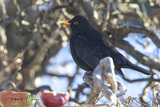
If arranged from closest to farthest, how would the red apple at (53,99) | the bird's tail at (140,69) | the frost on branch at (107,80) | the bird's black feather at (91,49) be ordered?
the frost on branch at (107,80), the red apple at (53,99), the bird's tail at (140,69), the bird's black feather at (91,49)

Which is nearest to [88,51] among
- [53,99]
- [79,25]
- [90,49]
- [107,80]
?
[90,49]

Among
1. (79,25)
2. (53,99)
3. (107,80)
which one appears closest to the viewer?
(107,80)

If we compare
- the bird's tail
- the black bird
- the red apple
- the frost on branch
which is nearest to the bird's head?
the black bird

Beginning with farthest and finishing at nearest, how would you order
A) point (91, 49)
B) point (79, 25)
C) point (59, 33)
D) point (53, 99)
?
point (59, 33)
point (79, 25)
point (91, 49)
point (53, 99)

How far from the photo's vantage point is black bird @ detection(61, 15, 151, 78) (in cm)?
276

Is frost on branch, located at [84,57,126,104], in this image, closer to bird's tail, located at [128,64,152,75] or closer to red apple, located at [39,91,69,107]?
red apple, located at [39,91,69,107]

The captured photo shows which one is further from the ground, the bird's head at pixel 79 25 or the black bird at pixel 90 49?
the bird's head at pixel 79 25

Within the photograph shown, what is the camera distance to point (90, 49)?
9.87 ft

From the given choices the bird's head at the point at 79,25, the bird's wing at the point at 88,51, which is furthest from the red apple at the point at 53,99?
the bird's head at the point at 79,25

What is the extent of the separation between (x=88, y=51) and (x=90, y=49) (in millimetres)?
33

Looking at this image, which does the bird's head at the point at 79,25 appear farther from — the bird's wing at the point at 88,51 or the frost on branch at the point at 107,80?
the frost on branch at the point at 107,80

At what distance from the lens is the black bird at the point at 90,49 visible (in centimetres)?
276

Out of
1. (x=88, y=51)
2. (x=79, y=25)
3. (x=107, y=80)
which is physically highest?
(x=79, y=25)

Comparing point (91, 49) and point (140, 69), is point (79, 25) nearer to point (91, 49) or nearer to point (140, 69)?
point (91, 49)
